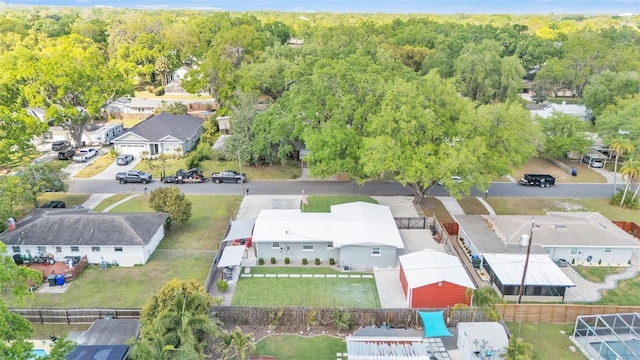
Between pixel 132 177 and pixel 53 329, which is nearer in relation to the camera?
pixel 53 329

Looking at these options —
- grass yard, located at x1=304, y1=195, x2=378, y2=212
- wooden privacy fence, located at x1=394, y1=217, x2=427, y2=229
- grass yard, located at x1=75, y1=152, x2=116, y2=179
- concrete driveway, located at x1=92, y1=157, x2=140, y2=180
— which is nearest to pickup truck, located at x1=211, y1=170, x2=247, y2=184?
grass yard, located at x1=304, y1=195, x2=378, y2=212

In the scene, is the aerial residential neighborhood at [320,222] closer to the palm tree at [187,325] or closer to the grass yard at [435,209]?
the palm tree at [187,325]

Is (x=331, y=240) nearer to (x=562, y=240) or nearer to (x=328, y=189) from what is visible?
(x=328, y=189)

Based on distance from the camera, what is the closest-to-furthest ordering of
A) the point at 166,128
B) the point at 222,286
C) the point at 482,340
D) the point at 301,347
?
1. the point at 482,340
2. the point at 301,347
3. the point at 222,286
4. the point at 166,128

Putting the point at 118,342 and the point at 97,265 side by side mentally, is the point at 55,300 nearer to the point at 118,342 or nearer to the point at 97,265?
the point at 97,265

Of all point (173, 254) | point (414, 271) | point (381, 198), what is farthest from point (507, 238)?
point (173, 254)

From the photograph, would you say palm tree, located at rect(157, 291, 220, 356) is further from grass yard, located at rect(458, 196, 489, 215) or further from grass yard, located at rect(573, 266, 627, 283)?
grass yard, located at rect(458, 196, 489, 215)

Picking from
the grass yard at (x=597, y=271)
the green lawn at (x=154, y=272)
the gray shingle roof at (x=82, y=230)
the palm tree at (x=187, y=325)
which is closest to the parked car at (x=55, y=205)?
the green lawn at (x=154, y=272)

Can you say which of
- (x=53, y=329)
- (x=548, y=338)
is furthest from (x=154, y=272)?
(x=548, y=338)
